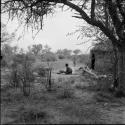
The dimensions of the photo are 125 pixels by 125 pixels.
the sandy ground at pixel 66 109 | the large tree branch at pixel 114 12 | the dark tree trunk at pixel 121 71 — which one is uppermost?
the large tree branch at pixel 114 12

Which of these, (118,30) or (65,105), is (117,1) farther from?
(65,105)

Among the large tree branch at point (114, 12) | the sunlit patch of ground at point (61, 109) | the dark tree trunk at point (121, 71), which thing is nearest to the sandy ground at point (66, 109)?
the sunlit patch of ground at point (61, 109)

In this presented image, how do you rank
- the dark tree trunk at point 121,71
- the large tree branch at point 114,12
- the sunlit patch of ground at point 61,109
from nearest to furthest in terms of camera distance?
the sunlit patch of ground at point 61,109, the large tree branch at point 114,12, the dark tree trunk at point 121,71

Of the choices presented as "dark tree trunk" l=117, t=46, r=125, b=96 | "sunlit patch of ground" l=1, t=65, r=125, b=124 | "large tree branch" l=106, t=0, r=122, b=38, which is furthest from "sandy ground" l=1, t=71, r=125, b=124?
"large tree branch" l=106, t=0, r=122, b=38

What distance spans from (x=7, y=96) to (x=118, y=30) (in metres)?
4.71

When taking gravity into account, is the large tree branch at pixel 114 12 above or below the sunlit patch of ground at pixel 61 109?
above

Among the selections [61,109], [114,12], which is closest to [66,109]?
[61,109]

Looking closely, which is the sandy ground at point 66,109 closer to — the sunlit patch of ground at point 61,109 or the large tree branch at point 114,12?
the sunlit patch of ground at point 61,109

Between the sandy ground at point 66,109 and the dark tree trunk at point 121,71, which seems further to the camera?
the dark tree trunk at point 121,71

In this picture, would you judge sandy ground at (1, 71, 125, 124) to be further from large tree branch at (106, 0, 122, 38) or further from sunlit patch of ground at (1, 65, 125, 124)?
large tree branch at (106, 0, 122, 38)

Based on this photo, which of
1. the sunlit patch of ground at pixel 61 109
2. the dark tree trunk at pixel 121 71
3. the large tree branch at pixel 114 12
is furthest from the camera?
the dark tree trunk at pixel 121 71

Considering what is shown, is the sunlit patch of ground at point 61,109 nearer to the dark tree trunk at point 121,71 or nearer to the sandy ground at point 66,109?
the sandy ground at point 66,109

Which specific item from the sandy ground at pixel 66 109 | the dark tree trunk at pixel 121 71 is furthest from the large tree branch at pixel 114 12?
the sandy ground at pixel 66 109

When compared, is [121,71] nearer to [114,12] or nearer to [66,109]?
[114,12]
